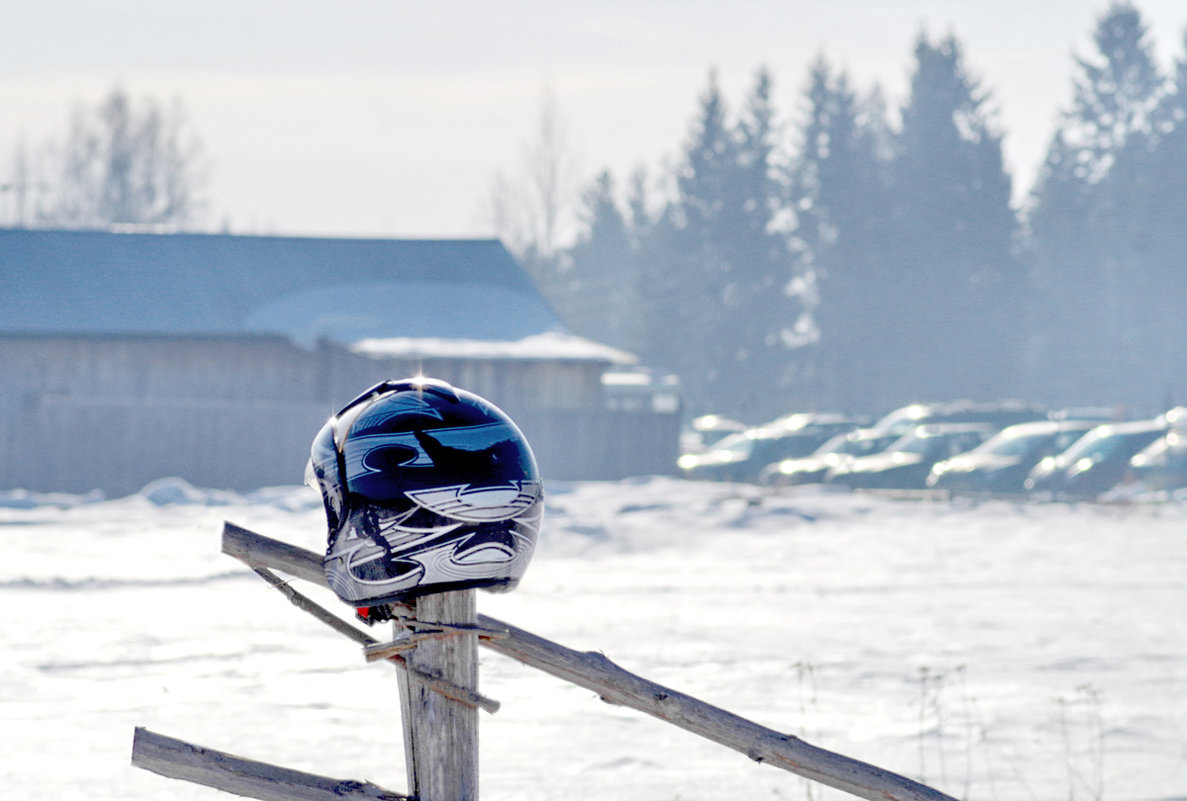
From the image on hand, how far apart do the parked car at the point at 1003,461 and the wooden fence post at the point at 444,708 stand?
25.6 meters

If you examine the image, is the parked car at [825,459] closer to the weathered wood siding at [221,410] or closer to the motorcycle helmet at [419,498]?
the weathered wood siding at [221,410]

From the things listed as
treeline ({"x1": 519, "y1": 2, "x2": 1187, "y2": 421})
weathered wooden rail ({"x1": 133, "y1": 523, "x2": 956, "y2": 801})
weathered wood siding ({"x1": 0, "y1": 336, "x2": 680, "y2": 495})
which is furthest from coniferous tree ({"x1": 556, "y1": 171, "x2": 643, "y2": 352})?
weathered wooden rail ({"x1": 133, "y1": 523, "x2": 956, "y2": 801})

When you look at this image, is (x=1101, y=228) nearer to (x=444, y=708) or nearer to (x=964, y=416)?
(x=964, y=416)

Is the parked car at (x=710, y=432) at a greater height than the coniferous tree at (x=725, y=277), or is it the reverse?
the coniferous tree at (x=725, y=277)

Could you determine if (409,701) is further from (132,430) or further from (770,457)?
(770,457)

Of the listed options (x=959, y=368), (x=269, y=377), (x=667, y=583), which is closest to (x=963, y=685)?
(x=667, y=583)

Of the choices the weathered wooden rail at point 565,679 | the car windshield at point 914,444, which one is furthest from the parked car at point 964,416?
the weathered wooden rail at point 565,679

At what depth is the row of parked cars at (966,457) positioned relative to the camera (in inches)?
1089

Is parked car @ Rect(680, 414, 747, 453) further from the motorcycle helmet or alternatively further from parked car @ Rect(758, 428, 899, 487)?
the motorcycle helmet

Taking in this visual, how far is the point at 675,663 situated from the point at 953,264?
5518cm

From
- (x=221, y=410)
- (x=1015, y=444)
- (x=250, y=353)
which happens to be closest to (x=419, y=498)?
(x=221, y=410)

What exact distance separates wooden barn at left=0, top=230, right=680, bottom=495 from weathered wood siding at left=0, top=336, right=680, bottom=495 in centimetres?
4

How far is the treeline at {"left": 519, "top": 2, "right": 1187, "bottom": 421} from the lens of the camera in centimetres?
6312

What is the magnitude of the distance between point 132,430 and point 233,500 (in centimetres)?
592
